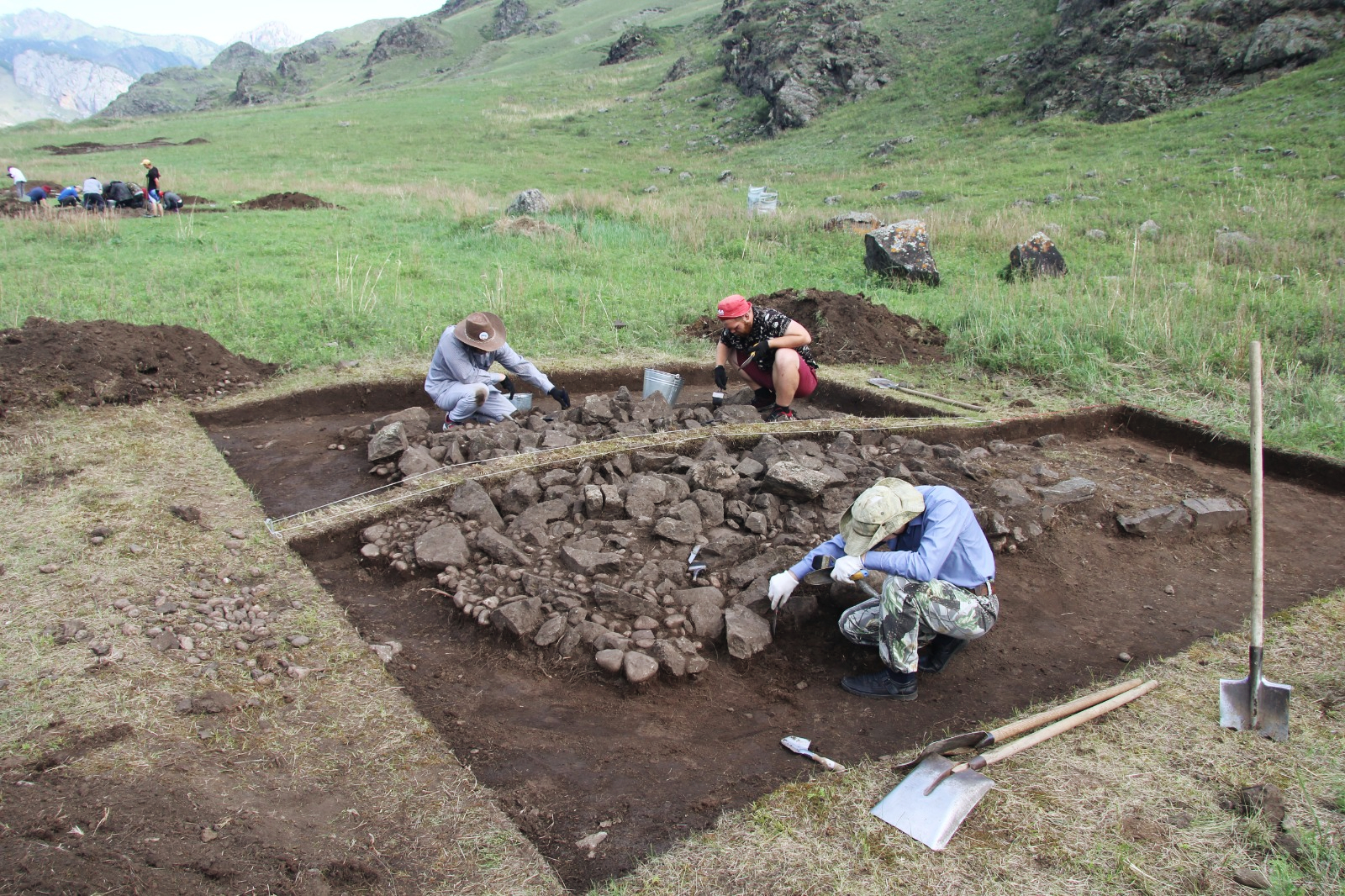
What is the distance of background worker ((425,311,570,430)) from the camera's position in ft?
19.6

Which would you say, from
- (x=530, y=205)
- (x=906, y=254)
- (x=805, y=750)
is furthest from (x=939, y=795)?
(x=530, y=205)

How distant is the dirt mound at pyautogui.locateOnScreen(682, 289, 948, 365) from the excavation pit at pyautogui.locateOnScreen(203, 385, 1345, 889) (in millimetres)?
2416

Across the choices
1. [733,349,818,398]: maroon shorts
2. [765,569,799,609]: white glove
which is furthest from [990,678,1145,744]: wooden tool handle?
[733,349,818,398]: maroon shorts

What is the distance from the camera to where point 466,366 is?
6.09m

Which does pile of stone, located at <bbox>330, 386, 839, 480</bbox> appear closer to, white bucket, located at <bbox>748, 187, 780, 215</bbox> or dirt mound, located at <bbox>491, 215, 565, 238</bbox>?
dirt mound, located at <bbox>491, 215, 565, 238</bbox>

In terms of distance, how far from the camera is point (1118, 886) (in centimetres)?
221

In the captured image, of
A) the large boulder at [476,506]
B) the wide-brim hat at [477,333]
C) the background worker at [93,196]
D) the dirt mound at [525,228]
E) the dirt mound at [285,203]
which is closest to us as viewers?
the large boulder at [476,506]

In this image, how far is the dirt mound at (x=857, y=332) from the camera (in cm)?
789

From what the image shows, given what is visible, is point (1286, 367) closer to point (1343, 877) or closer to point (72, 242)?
point (1343, 877)

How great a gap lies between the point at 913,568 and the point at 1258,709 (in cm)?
128

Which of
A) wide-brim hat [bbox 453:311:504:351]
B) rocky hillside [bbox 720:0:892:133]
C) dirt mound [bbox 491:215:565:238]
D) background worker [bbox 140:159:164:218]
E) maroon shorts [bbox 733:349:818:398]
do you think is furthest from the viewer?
rocky hillside [bbox 720:0:892:133]

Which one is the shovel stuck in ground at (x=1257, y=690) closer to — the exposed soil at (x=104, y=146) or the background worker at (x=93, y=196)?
the background worker at (x=93, y=196)

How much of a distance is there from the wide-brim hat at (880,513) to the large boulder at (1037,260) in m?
7.39

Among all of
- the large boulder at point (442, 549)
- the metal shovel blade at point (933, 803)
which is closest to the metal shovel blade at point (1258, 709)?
the metal shovel blade at point (933, 803)
